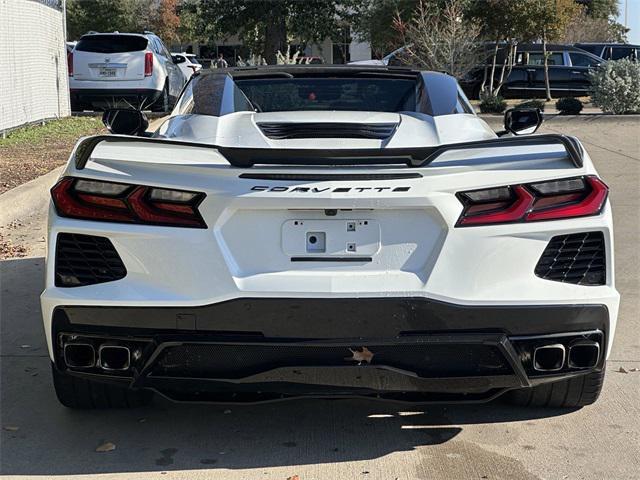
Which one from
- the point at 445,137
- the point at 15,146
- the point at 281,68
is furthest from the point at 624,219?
the point at 15,146

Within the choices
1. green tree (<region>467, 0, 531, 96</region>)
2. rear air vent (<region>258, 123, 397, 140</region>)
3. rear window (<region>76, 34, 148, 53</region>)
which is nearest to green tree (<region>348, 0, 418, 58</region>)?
green tree (<region>467, 0, 531, 96</region>)

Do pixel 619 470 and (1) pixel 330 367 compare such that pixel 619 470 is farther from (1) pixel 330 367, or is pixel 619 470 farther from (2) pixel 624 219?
(2) pixel 624 219

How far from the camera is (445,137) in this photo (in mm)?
3846

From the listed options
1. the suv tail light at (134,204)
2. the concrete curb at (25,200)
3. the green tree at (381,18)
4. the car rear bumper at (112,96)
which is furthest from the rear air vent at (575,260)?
the green tree at (381,18)

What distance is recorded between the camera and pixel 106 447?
3779 mm

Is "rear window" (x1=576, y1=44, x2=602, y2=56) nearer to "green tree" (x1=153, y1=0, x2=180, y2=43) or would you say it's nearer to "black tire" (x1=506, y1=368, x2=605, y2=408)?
"green tree" (x1=153, y1=0, x2=180, y2=43)

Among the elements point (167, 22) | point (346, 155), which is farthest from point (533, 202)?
point (167, 22)

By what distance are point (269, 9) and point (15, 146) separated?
15.1 metres

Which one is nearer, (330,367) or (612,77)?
(330,367)

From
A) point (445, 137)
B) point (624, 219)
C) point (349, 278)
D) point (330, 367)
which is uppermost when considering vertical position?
point (445, 137)

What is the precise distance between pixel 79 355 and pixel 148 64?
1519 cm

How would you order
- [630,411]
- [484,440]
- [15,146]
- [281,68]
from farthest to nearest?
1. [15,146]
2. [281,68]
3. [630,411]
4. [484,440]

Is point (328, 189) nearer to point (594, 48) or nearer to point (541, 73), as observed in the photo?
point (541, 73)

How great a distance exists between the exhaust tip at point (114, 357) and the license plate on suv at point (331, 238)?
0.73 meters
